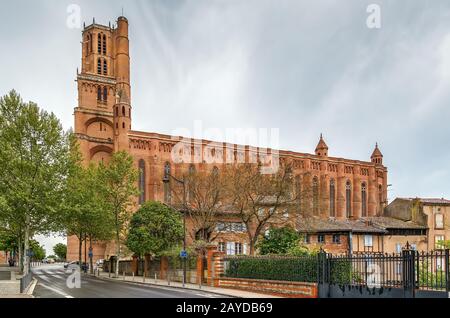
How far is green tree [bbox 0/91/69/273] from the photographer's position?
124 ft

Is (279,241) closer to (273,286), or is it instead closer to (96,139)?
(273,286)

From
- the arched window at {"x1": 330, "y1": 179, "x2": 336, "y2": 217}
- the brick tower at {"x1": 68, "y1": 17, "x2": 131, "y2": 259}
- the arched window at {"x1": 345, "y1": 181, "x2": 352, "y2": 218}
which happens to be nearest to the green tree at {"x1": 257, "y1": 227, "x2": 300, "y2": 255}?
the brick tower at {"x1": 68, "y1": 17, "x2": 131, "y2": 259}

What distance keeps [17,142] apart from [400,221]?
44156mm

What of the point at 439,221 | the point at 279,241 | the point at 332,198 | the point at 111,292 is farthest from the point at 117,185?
the point at 332,198

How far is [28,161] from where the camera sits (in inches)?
1502

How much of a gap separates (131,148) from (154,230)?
3280cm

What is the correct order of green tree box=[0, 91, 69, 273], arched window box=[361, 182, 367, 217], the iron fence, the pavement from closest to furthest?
the iron fence < the pavement < green tree box=[0, 91, 69, 273] < arched window box=[361, 182, 367, 217]

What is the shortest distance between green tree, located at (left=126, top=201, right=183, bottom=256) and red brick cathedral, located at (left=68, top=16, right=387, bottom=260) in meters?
20.1

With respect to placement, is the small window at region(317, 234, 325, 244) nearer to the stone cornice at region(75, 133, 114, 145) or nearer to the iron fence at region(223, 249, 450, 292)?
the iron fence at region(223, 249, 450, 292)

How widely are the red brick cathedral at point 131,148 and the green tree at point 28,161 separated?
27116 millimetres

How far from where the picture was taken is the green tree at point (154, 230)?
146ft
